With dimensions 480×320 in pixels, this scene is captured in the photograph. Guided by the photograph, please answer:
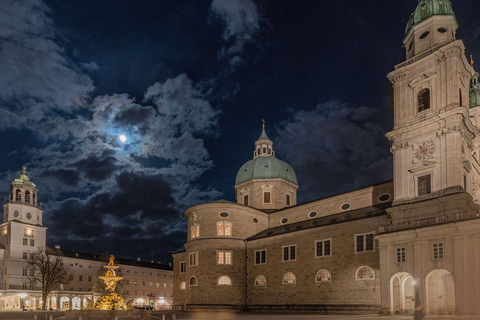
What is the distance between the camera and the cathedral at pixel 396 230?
A: 115 feet

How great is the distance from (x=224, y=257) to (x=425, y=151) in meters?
28.3

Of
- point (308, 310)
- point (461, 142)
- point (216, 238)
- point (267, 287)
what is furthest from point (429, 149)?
point (216, 238)

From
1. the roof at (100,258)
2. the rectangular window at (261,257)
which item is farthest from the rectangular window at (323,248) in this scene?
the roof at (100,258)

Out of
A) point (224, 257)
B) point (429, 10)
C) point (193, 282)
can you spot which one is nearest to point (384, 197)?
point (429, 10)

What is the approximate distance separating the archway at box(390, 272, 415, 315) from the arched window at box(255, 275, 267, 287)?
19.5 meters

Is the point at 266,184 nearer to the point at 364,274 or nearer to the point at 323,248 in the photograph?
the point at 323,248

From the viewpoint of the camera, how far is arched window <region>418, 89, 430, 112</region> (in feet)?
138

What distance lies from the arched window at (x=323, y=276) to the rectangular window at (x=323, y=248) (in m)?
1.68

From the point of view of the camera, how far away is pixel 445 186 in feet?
124

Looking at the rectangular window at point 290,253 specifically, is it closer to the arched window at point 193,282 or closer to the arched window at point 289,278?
the arched window at point 289,278

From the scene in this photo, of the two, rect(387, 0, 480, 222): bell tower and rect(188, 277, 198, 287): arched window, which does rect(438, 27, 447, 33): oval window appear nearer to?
rect(387, 0, 480, 222): bell tower

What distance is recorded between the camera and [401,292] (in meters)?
37.2

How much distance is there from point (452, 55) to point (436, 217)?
15.5 metres

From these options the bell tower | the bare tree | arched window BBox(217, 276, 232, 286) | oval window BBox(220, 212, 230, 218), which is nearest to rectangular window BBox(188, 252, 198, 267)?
arched window BBox(217, 276, 232, 286)
